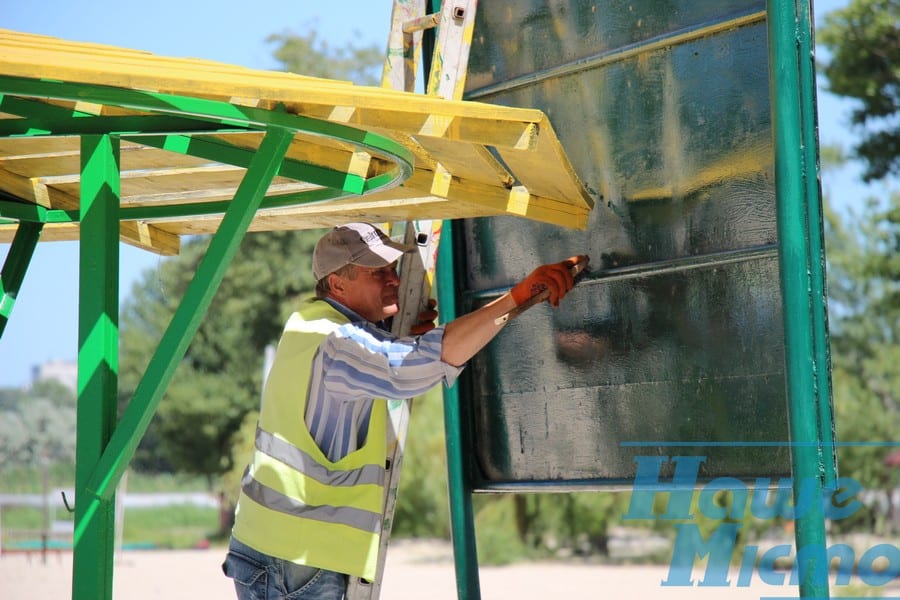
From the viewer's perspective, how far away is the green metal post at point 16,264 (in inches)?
165

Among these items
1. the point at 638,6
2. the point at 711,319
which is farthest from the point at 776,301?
the point at 638,6

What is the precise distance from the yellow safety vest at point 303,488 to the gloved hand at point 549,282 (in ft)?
1.85

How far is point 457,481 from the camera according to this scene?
4969 mm

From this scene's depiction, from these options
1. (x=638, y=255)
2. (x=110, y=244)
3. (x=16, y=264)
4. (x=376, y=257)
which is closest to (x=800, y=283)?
(x=638, y=255)

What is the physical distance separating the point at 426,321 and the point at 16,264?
1.55m

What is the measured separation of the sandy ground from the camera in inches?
690

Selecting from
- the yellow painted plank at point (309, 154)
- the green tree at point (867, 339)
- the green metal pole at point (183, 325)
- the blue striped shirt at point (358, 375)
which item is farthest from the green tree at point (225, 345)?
the green metal pole at point (183, 325)

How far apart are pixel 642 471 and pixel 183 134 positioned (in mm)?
2143

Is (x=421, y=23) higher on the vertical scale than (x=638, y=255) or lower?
higher

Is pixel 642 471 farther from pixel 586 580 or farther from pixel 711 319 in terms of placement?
pixel 586 580

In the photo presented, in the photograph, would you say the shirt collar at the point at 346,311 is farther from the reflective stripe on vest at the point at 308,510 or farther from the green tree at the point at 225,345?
the green tree at the point at 225,345

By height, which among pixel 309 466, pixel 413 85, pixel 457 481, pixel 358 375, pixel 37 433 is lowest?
pixel 457 481

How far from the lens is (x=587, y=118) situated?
443 cm

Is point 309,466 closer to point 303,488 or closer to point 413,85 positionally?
point 303,488
